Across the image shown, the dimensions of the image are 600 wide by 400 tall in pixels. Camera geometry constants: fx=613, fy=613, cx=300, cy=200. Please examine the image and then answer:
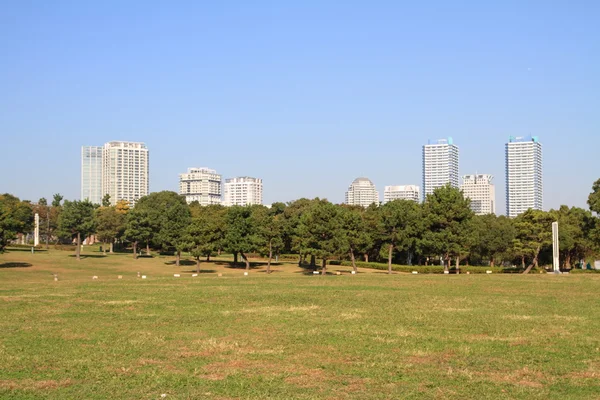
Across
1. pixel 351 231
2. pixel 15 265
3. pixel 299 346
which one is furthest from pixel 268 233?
pixel 299 346

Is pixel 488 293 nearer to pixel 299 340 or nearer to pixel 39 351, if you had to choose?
pixel 299 340

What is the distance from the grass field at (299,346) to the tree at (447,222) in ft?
133

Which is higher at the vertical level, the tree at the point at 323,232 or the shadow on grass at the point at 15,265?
the tree at the point at 323,232

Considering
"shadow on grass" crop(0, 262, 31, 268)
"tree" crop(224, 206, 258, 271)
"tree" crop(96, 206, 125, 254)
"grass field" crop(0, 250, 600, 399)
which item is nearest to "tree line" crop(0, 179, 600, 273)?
"tree" crop(224, 206, 258, 271)

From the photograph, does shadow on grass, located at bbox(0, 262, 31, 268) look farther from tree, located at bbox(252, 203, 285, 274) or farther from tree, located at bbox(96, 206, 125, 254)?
tree, located at bbox(96, 206, 125, 254)

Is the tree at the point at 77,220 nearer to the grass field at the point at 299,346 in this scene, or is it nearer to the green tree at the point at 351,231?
the green tree at the point at 351,231

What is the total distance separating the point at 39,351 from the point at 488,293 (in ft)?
109

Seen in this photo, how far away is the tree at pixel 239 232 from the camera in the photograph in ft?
304

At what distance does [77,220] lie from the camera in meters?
109

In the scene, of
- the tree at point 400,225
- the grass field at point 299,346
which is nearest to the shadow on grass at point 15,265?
the grass field at point 299,346

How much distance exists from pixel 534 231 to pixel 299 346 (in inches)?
2760

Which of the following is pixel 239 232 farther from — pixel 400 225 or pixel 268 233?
pixel 400 225

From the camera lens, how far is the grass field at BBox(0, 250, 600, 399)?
55.9 feet

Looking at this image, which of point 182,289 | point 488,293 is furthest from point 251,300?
point 488,293
